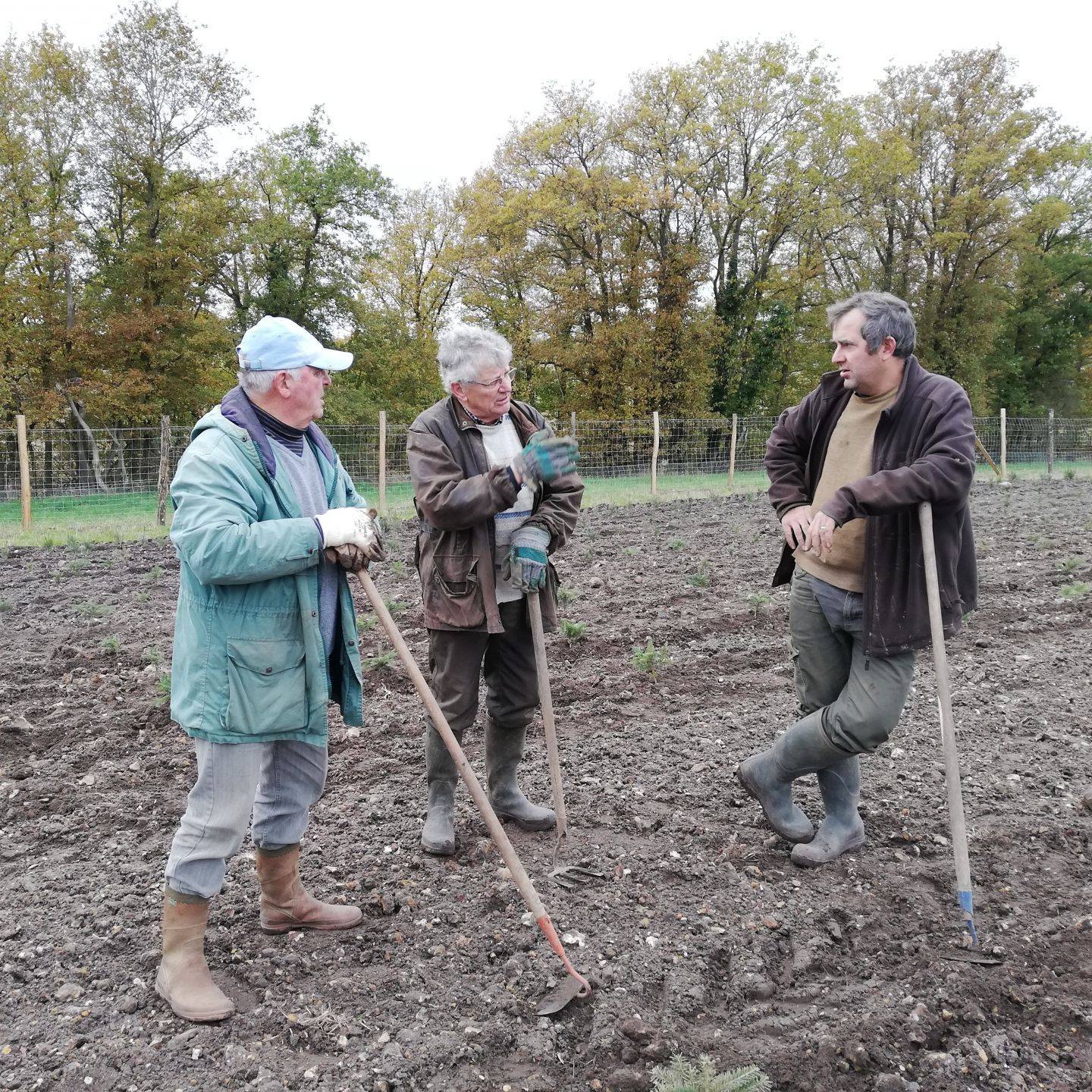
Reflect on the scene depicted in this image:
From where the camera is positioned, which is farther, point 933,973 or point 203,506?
point 933,973

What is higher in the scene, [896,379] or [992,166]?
[992,166]

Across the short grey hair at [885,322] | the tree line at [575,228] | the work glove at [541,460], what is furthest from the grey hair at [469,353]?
the tree line at [575,228]

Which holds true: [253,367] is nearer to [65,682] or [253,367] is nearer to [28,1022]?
[28,1022]

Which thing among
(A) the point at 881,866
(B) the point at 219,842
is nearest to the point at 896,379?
(A) the point at 881,866

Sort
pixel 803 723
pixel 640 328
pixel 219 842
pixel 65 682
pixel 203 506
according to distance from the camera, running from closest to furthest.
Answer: pixel 203 506, pixel 219 842, pixel 803 723, pixel 65 682, pixel 640 328

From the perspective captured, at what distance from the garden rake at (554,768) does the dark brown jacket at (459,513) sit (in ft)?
0.49

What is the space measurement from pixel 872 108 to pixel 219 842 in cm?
4114

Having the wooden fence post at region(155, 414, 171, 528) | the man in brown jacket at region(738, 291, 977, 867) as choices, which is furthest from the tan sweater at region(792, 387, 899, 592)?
the wooden fence post at region(155, 414, 171, 528)

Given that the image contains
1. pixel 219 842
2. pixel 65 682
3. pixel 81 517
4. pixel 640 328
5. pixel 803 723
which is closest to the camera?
pixel 219 842

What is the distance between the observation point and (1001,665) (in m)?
6.27

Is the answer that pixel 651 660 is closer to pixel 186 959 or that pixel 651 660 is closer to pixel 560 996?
pixel 560 996

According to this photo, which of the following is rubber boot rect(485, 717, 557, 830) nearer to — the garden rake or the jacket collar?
the garden rake

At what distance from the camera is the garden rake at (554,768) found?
12.0 ft

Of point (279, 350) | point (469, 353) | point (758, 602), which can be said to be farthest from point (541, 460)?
point (758, 602)
